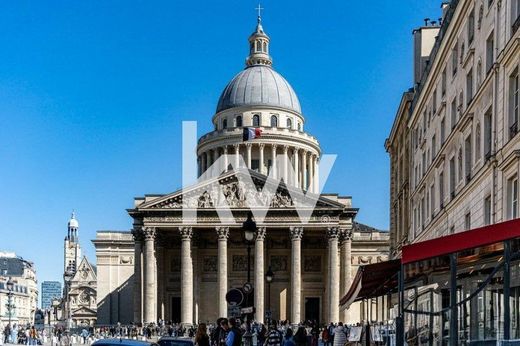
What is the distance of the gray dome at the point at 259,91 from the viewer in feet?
332

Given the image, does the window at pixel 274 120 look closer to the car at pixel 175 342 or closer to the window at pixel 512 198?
the window at pixel 512 198

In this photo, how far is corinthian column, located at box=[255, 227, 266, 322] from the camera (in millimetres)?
73256

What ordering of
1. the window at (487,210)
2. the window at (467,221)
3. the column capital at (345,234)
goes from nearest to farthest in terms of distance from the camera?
the window at (487,210) < the window at (467,221) < the column capital at (345,234)

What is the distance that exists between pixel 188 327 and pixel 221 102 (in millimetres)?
39318

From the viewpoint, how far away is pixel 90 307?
339 feet

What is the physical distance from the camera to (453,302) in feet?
33.7

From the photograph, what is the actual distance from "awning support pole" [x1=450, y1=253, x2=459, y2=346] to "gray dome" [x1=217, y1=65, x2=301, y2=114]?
296ft

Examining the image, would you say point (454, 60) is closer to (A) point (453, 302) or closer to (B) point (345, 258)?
(A) point (453, 302)

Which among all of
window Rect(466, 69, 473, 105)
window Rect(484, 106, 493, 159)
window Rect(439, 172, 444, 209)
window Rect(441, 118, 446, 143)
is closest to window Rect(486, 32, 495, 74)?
window Rect(484, 106, 493, 159)

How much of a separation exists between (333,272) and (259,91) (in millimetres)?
33693

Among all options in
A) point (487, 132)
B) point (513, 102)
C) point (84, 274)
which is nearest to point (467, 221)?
point (487, 132)

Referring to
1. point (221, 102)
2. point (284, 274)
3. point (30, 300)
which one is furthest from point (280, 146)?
point (30, 300)

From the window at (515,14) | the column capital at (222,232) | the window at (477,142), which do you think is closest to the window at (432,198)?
the window at (477,142)

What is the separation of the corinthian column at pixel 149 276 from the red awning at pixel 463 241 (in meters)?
63.5
